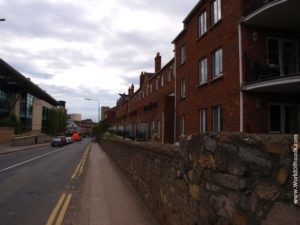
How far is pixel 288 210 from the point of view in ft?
11.2


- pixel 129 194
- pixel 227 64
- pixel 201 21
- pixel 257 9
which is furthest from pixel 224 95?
pixel 129 194

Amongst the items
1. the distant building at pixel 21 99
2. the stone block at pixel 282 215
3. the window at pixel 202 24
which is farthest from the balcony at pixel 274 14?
the distant building at pixel 21 99

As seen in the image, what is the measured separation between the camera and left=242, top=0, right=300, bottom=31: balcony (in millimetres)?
14938

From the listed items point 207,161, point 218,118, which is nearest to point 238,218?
point 207,161

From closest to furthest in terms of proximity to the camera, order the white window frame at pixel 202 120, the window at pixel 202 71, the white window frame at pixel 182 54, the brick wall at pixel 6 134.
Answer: the white window frame at pixel 202 120
the window at pixel 202 71
the white window frame at pixel 182 54
the brick wall at pixel 6 134

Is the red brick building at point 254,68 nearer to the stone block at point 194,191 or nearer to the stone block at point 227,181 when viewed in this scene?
the stone block at point 194,191

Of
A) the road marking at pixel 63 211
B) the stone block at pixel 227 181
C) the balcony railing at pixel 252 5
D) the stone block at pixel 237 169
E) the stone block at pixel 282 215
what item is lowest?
the road marking at pixel 63 211

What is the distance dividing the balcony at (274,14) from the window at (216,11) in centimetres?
270

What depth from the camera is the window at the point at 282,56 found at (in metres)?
17.6

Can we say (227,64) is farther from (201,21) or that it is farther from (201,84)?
(201,21)

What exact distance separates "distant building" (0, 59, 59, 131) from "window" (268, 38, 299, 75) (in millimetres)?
48592

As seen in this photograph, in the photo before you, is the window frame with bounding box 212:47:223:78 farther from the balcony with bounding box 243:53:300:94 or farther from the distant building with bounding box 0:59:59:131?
the distant building with bounding box 0:59:59:131

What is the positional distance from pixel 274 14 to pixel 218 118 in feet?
19.1

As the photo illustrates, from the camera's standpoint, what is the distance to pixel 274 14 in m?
15.9
